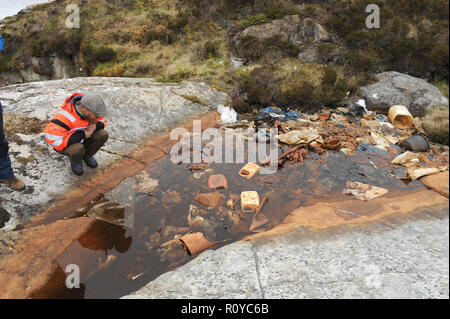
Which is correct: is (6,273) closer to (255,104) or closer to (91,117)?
(91,117)

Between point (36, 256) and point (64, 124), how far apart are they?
1688 mm

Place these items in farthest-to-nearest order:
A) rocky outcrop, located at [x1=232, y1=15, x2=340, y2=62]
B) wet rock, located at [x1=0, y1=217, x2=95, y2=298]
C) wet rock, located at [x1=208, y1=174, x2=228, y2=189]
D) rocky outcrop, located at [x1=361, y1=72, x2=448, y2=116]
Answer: rocky outcrop, located at [x1=232, y1=15, x2=340, y2=62] < rocky outcrop, located at [x1=361, y1=72, x2=448, y2=116] < wet rock, located at [x1=208, y1=174, x2=228, y2=189] < wet rock, located at [x1=0, y1=217, x2=95, y2=298]

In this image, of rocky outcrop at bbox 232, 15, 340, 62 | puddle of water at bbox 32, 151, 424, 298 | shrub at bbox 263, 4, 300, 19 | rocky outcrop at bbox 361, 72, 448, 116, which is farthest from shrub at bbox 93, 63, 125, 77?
rocky outcrop at bbox 361, 72, 448, 116

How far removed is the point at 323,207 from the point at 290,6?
29.6 ft

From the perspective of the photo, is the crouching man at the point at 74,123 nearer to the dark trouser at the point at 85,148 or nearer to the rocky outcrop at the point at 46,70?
the dark trouser at the point at 85,148

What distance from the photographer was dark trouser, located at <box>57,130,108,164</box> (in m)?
3.72

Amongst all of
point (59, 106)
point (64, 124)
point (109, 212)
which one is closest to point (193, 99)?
point (59, 106)

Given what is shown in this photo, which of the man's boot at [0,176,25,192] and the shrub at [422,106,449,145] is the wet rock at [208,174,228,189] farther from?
the shrub at [422,106,449,145]

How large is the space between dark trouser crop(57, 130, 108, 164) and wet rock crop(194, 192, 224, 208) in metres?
1.81

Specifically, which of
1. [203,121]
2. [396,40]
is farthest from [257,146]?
[396,40]

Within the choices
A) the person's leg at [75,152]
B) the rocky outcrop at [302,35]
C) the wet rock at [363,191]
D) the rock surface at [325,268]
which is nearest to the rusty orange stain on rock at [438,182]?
the wet rock at [363,191]

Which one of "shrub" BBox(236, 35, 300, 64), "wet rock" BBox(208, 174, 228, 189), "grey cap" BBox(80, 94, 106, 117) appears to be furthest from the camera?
"shrub" BBox(236, 35, 300, 64)

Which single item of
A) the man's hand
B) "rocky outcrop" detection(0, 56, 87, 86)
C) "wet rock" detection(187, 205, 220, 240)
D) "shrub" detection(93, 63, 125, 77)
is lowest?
"wet rock" detection(187, 205, 220, 240)
